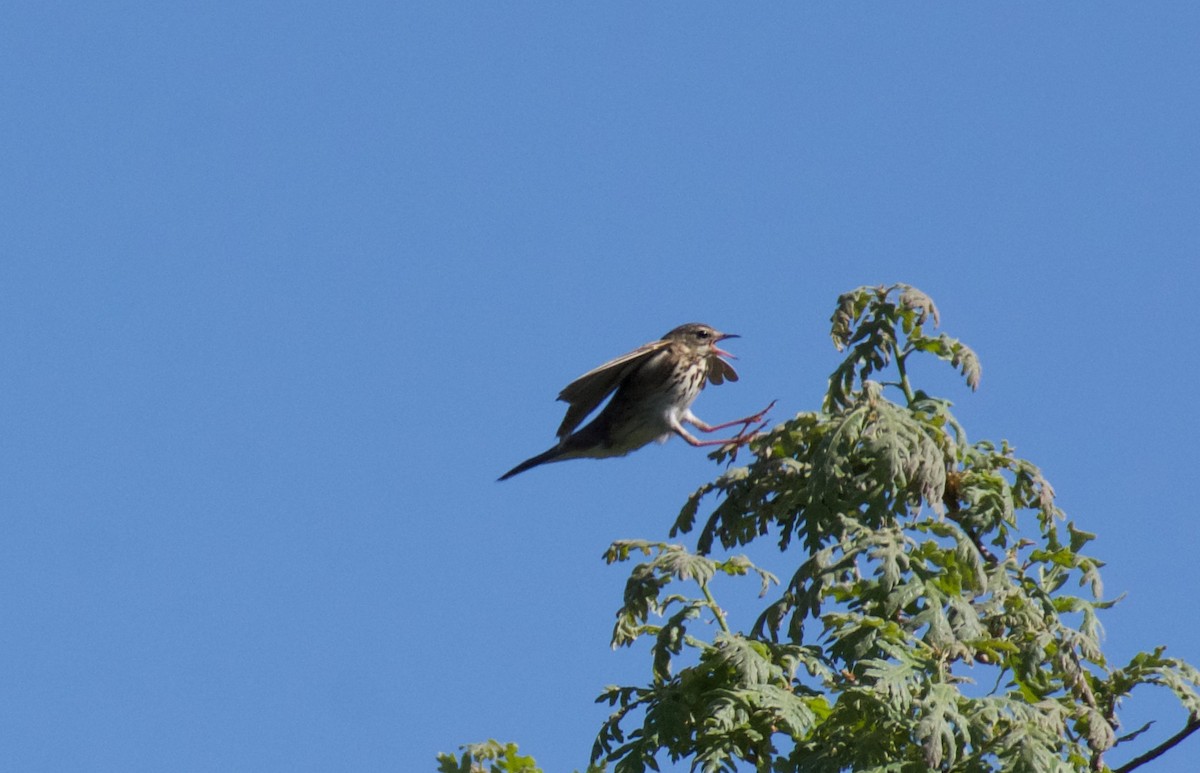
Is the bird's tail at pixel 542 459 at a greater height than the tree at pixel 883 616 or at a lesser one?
greater

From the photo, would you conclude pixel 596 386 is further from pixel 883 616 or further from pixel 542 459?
pixel 883 616

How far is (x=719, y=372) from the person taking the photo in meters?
10.4

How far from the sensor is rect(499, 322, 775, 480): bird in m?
9.95

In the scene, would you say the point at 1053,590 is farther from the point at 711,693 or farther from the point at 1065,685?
the point at 711,693

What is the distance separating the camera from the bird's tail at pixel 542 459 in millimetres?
10062

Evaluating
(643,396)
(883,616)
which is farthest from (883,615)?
(643,396)

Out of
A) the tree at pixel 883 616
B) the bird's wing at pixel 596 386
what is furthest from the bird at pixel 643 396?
the tree at pixel 883 616

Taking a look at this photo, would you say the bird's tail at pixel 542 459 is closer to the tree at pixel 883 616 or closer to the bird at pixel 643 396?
the bird at pixel 643 396

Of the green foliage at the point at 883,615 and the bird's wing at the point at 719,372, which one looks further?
the bird's wing at the point at 719,372

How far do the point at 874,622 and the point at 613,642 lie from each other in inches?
43.6

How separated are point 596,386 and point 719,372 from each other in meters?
0.84

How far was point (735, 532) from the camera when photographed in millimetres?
5875

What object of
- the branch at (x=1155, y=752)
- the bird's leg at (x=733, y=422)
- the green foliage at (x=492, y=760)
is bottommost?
the branch at (x=1155, y=752)

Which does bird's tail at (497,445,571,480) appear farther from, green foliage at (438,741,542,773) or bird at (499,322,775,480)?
green foliage at (438,741,542,773)
